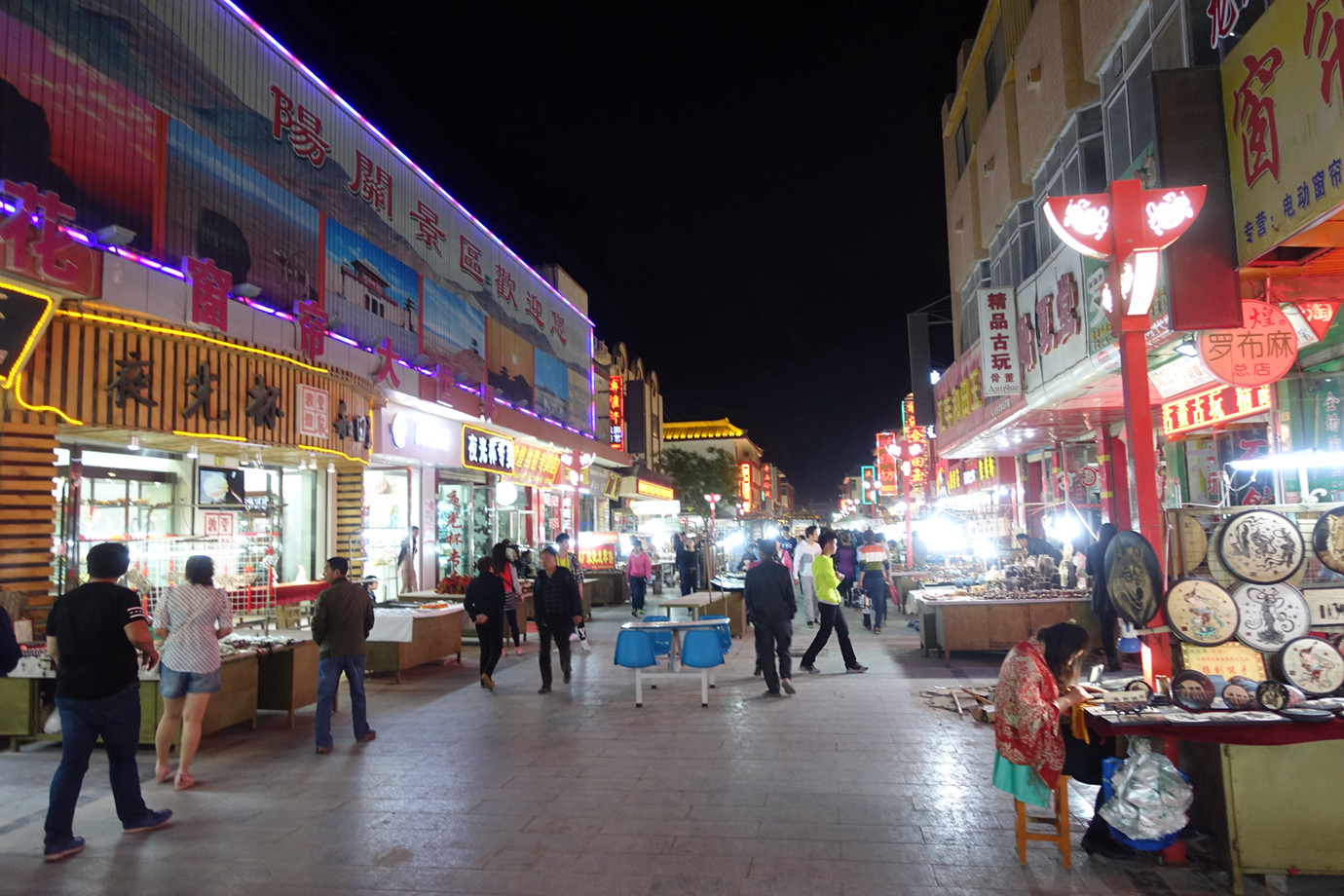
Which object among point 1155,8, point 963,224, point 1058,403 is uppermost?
point 963,224

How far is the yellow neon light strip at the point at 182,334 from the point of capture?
840 cm

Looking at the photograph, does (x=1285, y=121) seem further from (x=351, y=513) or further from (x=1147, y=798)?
(x=351, y=513)

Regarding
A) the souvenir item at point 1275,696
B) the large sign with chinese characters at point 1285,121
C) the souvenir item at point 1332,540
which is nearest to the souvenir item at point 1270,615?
the souvenir item at point 1332,540

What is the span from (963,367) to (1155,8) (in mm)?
9823

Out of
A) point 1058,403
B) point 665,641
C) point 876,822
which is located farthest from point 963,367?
point 876,822

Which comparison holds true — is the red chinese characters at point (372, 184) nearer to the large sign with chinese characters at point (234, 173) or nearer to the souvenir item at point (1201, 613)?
the large sign with chinese characters at point (234, 173)

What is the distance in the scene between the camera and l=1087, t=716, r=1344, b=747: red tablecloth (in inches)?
177

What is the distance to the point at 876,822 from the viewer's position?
546 centimetres

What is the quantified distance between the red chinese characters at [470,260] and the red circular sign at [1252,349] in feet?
54.6

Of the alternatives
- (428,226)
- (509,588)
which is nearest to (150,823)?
(509,588)

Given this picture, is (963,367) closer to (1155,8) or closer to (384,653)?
(1155,8)

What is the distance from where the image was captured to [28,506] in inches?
322

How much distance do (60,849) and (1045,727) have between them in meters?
6.06

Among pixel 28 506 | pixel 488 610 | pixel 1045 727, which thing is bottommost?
pixel 1045 727
